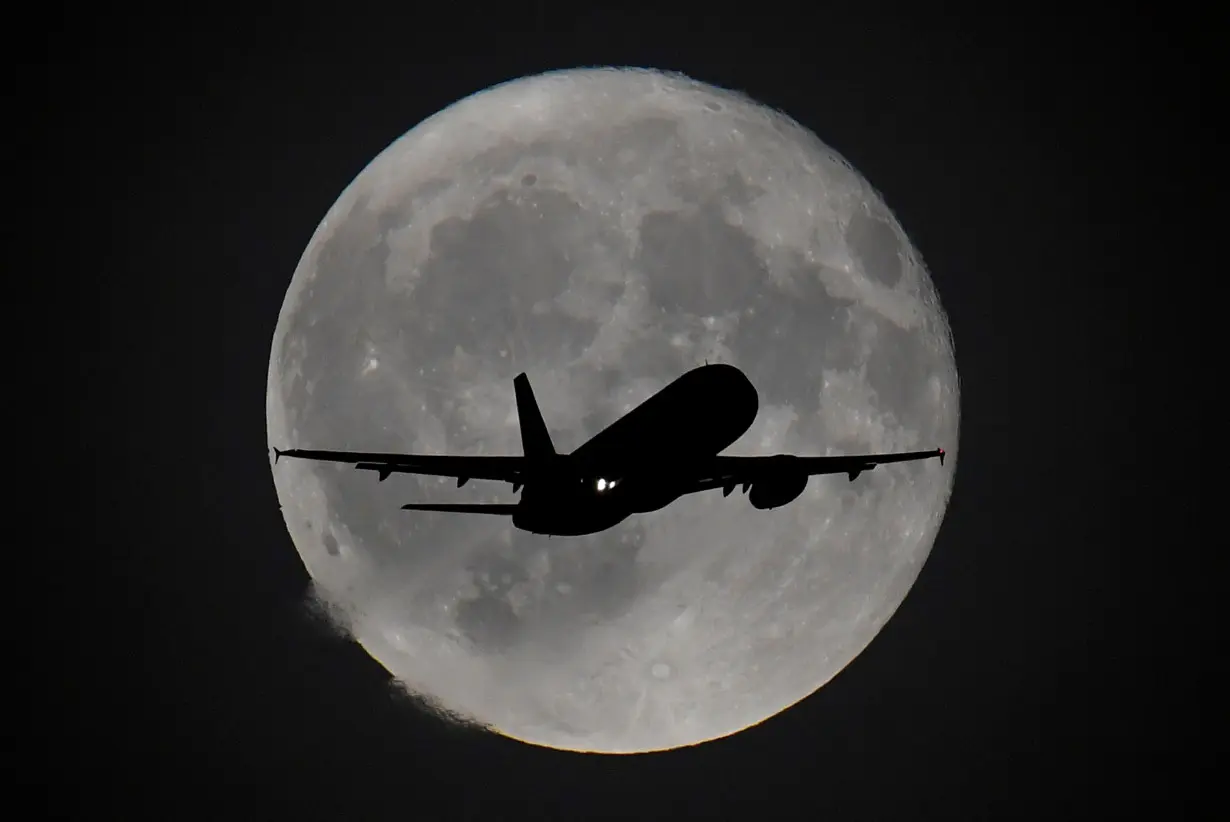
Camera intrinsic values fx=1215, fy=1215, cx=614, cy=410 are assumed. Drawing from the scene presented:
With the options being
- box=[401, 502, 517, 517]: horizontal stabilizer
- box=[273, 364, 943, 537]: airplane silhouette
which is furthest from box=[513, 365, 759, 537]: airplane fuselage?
box=[401, 502, 517, 517]: horizontal stabilizer

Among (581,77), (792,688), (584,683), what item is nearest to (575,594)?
(584,683)

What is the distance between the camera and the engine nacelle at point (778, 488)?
37250 mm

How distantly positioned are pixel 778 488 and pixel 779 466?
0.93 meters

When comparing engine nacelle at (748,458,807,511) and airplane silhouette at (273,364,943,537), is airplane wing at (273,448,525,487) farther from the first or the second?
engine nacelle at (748,458,807,511)

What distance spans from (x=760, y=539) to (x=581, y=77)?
56.8 ft

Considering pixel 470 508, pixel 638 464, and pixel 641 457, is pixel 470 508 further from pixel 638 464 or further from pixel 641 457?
pixel 641 457

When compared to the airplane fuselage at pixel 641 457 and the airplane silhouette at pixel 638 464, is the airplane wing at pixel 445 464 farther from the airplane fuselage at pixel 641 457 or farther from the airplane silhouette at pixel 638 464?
the airplane fuselage at pixel 641 457

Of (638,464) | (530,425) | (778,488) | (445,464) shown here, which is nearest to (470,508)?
(445,464)

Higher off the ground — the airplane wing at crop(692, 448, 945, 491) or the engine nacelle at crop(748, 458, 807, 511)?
the airplane wing at crop(692, 448, 945, 491)

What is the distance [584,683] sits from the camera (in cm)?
4031

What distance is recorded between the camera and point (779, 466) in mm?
37125

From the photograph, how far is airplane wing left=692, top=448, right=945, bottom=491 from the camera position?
121ft

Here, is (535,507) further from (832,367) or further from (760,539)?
(832,367)

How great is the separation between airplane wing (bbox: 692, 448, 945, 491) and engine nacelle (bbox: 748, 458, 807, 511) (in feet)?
0.17
